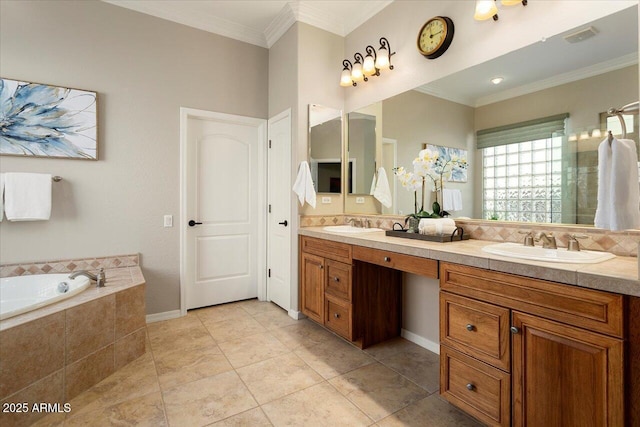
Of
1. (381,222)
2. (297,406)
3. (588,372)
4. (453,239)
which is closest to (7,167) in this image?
(297,406)

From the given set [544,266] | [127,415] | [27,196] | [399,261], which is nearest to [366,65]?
[399,261]

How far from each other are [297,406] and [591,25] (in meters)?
2.58

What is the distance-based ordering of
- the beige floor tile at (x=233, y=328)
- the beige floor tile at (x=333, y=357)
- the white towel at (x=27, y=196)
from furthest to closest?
the beige floor tile at (x=233, y=328) → the white towel at (x=27, y=196) → the beige floor tile at (x=333, y=357)

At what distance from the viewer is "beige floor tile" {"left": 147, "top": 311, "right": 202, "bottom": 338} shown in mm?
2799

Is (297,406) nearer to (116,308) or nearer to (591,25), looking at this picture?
(116,308)

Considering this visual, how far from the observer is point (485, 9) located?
196cm

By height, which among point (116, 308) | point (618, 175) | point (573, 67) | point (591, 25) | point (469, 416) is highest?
point (591, 25)

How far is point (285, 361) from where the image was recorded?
89.4 inches

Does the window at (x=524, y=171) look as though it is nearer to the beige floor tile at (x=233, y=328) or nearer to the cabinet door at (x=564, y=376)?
the cabinet door at (x=564, y=376)

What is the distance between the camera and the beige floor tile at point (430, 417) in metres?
1.63

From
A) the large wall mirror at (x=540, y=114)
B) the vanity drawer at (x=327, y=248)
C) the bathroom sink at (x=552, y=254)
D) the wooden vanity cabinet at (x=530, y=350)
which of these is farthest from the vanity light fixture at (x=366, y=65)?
the wooden vanity cabinet at (x=530, y=350)

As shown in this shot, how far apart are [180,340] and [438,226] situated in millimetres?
2255

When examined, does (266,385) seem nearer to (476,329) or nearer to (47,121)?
(476,329)

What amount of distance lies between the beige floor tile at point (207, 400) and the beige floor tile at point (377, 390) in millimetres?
575
